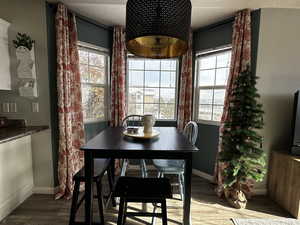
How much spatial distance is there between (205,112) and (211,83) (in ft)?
1.63

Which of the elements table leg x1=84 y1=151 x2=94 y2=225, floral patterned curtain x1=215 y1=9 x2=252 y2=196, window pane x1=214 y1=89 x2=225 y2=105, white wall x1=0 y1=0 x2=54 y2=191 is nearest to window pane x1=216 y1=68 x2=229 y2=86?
window pane x1=214 y1=89 x2=225 y2=105

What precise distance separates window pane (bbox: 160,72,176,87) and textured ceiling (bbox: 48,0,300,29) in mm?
958

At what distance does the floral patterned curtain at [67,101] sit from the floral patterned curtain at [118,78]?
60 centimetres

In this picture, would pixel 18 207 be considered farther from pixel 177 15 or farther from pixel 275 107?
pixel 275 107

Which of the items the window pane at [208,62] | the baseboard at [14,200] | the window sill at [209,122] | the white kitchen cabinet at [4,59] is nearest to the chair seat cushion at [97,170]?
the baseboard at [14,200]

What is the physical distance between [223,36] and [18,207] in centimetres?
354

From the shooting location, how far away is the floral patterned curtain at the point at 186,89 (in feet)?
9.05

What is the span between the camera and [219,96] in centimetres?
258

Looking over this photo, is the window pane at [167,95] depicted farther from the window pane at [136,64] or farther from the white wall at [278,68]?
the white wall at [278,68]

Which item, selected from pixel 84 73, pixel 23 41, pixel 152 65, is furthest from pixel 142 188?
pixel 152 65

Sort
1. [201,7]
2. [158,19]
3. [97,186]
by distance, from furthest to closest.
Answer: [201,7] → [97,186] → [158,19]

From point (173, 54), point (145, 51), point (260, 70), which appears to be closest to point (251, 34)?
point (260, 70)

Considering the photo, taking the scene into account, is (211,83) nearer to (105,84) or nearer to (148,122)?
(148,122)

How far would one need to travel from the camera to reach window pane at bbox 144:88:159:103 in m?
3.02
